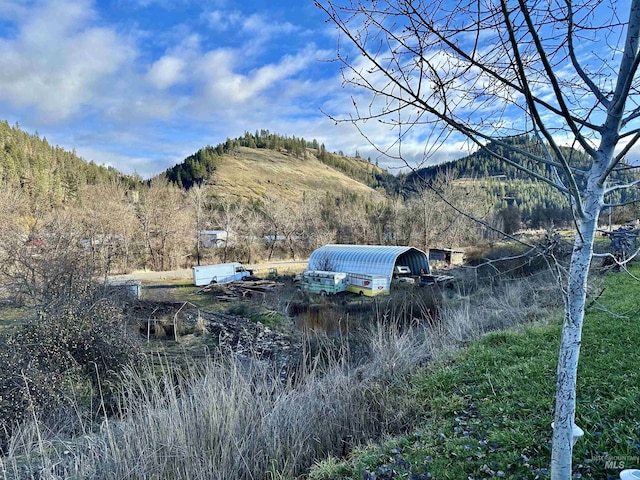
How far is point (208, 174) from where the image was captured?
3369 inches

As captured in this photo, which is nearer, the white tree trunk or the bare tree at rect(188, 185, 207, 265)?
the white tree trunk

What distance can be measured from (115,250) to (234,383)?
29.8 metres

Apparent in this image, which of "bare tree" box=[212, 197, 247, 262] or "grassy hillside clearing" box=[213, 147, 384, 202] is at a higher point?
"grassy hillside clearing" box=[213, 147, 384, 202]

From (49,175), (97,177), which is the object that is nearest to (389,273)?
(49,175)

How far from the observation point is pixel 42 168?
2034 inches

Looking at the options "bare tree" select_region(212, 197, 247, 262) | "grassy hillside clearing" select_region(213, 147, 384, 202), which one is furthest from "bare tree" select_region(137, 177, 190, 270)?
"grassy hillside clearing" select_region(213, 147, 384, 202)

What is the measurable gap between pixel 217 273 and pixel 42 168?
44862mm

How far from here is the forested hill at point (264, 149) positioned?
83.2 metres

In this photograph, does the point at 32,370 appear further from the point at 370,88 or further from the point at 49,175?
the point at 49,175

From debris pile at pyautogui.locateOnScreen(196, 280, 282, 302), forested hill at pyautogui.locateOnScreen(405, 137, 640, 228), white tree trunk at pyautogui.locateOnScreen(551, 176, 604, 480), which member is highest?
forested hill at pyautogui.locateOnScreen(405, 137, 640, 228)

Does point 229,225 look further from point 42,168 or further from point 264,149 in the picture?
point 264,149

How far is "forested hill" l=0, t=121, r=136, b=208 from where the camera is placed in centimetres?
4561

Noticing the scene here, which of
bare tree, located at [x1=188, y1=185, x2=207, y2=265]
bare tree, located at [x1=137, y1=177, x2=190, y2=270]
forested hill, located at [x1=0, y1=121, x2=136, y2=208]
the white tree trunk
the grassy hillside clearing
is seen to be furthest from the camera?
the grassy hillside clearing
